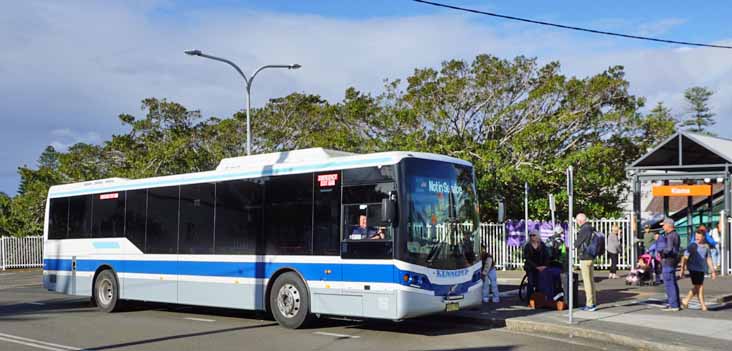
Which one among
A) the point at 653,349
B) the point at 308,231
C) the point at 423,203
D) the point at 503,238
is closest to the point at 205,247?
the point at 308,231

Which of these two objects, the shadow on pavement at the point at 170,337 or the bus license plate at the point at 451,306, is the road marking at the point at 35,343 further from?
the bus license plate at the point at 451,306

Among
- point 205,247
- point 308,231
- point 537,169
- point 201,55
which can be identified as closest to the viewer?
point 308,231

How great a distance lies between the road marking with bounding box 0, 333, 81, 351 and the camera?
11.2 m

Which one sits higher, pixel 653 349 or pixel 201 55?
pixel 201 55

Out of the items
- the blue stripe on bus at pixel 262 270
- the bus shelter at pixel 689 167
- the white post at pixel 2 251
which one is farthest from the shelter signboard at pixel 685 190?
the white post at pixel 2 251

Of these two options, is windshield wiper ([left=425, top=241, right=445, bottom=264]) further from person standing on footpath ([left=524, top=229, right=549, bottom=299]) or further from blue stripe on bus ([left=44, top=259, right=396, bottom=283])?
person standing on footpath ([left=524, top=229, right=549, bottom=299])

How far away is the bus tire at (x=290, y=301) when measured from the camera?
42.5ft

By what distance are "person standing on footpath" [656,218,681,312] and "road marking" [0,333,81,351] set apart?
1029 cm

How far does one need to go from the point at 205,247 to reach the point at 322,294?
3.36 meters

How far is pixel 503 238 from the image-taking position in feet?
87.0

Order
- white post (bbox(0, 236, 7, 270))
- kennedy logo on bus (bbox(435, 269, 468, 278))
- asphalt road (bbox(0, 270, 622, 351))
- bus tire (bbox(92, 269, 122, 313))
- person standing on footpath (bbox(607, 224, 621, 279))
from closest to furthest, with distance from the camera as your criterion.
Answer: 1. asphalt road (bbox(0, 270, 622, 351))
2. kennedy logo on bus (bbox(435, 269, 468, 278))
3. bus tire (bbox(92, 269, 122, 313))
4. person standing on footpath (bbox(607, 224, 621, 279))
5. white post (bbox(0, 236, 7, 270))

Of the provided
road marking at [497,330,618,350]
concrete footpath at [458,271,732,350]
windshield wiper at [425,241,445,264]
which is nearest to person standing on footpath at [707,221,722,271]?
concrete footpath at [458,271,732,350]

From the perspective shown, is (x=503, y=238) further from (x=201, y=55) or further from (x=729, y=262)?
(x=201, y=55)

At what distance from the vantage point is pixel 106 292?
56.2 ft
